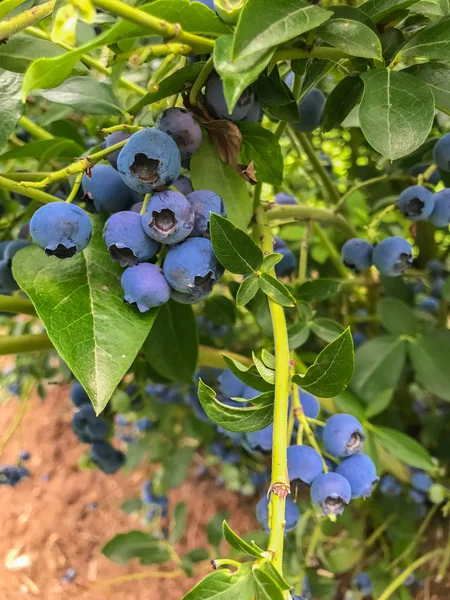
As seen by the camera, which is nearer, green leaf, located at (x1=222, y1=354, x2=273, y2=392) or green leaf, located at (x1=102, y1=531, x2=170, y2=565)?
green leaf, located at (x1=222, y1=354, x2=273, y2=392)

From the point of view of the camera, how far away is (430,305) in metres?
1.05

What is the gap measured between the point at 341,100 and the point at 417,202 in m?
0.21

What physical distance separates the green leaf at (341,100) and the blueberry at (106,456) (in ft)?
2.49

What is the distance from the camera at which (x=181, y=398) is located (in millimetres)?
1254

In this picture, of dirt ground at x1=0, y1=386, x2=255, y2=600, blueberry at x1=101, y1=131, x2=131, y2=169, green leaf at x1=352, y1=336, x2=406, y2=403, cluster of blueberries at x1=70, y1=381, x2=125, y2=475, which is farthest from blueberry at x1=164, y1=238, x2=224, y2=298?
dirt ground at x1=0, y1=386, x2=255, y2=600

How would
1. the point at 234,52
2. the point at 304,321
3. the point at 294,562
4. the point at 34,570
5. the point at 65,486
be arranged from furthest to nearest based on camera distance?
the point at 65,486 → the point at 34,570 → the point at 294,562 → the point at 304,321 → the point at 234,52

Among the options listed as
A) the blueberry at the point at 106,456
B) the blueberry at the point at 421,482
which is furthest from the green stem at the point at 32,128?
the blueberry at the point at 421,482

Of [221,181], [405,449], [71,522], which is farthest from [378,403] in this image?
[71,522]

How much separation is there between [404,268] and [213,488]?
1.19 metres

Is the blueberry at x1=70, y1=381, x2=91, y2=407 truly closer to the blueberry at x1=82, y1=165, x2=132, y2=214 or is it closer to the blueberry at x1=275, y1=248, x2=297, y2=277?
the blueberry at x1=275, y1=248, x2=297, y2=277

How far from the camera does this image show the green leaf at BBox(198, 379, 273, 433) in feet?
1.19

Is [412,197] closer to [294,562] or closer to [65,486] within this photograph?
[294,562]

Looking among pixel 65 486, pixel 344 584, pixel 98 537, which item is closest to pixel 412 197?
pixel 344 584

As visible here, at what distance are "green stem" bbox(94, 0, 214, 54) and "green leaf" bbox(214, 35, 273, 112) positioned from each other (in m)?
Result: 0.04
